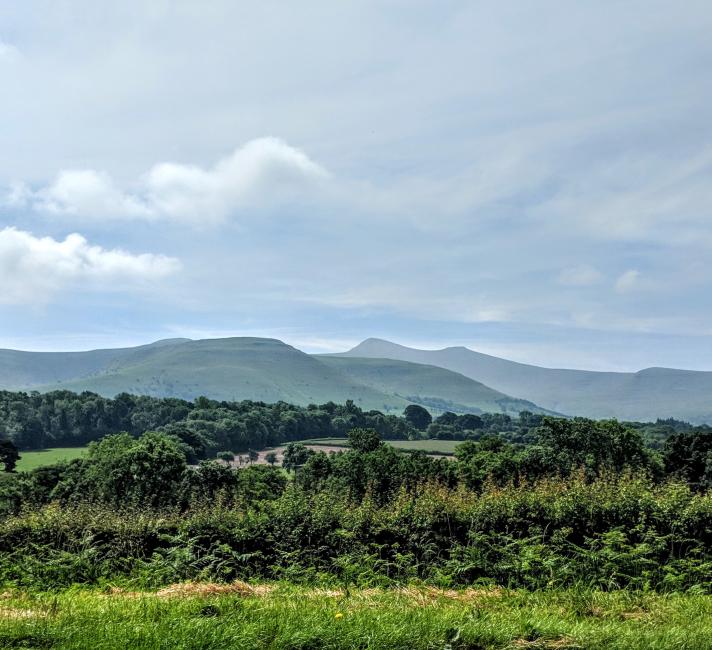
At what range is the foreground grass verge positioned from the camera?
227 inches

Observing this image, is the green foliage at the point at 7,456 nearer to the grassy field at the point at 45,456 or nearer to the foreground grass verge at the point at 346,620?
the grassy field at the point at 45,456

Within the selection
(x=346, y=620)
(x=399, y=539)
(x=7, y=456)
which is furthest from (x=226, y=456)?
(x=346, y=620)

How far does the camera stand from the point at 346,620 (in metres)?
6.27

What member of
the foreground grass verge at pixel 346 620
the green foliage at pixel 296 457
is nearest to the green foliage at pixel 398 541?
the foreground grass verge at pixel 346 620

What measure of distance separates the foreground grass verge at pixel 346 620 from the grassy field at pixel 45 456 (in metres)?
131

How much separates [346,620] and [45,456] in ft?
531

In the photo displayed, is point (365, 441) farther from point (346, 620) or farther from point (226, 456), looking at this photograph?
point (346, 620)

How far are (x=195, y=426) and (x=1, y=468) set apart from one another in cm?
6082

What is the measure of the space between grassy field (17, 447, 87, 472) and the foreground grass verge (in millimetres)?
130505

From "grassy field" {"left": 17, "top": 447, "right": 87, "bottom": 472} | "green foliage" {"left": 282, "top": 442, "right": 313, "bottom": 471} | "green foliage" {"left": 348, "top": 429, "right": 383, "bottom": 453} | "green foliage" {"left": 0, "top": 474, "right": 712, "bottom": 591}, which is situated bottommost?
"grassy field" {"left": 17, "top": 447, "right": 87, "bottom": 472}

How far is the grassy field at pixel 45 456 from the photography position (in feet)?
421

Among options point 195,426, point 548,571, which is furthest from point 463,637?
point 195,426

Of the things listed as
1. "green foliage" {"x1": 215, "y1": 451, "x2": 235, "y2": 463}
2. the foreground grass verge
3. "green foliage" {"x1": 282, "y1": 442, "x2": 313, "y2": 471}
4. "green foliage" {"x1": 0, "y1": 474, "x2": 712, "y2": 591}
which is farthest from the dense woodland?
"green foliage" {"x1": 215, "y1": 451, "x2": 235, "y2": 463}

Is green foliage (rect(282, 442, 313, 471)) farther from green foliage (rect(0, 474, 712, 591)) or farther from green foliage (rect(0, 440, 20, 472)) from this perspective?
green foliage (rect(0, 474, 712, 591))
